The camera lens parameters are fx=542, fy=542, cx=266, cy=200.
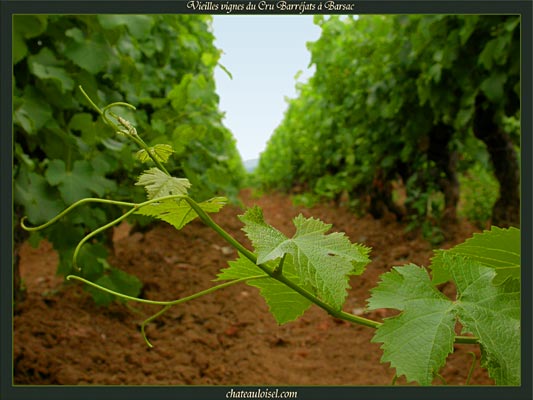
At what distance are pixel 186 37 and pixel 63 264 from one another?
88.5 inches

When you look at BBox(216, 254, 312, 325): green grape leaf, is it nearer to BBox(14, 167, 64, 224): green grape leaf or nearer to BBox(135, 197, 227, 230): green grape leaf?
BBox(135, 197, 227, 230): green grape leaf

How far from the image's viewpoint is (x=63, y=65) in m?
1.83

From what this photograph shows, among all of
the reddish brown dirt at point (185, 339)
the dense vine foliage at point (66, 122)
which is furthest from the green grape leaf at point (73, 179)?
the reddish brown dirt at point (185, 339)

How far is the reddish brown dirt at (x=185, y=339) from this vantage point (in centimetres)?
229

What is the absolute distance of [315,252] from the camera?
42cm

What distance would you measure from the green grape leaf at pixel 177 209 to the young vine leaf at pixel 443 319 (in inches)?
5.9

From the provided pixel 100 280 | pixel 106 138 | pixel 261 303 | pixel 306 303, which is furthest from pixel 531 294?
pixel 261 303

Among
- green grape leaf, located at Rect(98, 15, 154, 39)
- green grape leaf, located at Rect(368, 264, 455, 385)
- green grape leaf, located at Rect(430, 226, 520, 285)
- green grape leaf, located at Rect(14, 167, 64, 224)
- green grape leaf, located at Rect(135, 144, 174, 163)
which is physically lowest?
green grape leaf, located at Rect(368, 264, 455, 385)

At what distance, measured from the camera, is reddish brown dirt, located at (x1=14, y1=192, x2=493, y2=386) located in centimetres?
229

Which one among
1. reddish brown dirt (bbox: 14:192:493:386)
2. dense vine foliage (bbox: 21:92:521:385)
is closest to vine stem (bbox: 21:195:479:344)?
dense vine foliage (bbox: 21:92:521:385)

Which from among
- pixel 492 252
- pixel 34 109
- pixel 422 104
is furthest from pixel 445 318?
pixel 422 104

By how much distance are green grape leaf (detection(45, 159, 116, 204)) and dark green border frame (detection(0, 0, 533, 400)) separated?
57 cm
